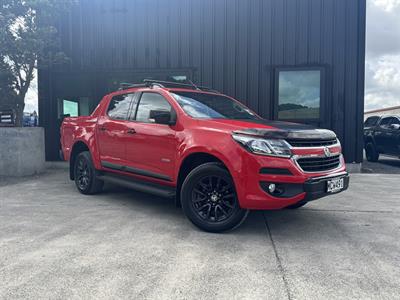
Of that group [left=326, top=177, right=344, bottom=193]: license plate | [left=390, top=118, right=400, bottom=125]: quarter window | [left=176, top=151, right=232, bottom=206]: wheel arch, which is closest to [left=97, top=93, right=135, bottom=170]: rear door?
[left=176, top=151, right=232, bottom=206]: wheel arch

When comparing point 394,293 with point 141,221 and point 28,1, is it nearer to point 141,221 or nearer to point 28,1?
point 141,221

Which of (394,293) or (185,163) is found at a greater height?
(185,163)

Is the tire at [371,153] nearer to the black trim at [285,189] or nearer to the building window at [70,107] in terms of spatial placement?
the black trim at [285,189]

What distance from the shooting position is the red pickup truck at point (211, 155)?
11.7ft

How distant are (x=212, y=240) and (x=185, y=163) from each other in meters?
1.03

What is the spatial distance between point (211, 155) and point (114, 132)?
6.66 ft

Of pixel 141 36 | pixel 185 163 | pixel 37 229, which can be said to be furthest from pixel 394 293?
pixel 141 36

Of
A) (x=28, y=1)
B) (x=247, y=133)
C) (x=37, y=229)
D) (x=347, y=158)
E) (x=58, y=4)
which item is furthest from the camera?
(x=347, y=158)

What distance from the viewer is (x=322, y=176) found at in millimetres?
3783

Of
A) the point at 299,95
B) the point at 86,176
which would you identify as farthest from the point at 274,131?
the point at 299,95

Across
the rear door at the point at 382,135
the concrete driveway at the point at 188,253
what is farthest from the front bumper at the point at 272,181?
the rear door at the point at 382,135

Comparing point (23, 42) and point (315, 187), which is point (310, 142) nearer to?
point (315, 187)

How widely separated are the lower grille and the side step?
1.63 m

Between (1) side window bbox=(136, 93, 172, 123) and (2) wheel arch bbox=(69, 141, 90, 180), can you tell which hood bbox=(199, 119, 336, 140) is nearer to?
(1) side window bbox=(136, 93, 172, 123)
